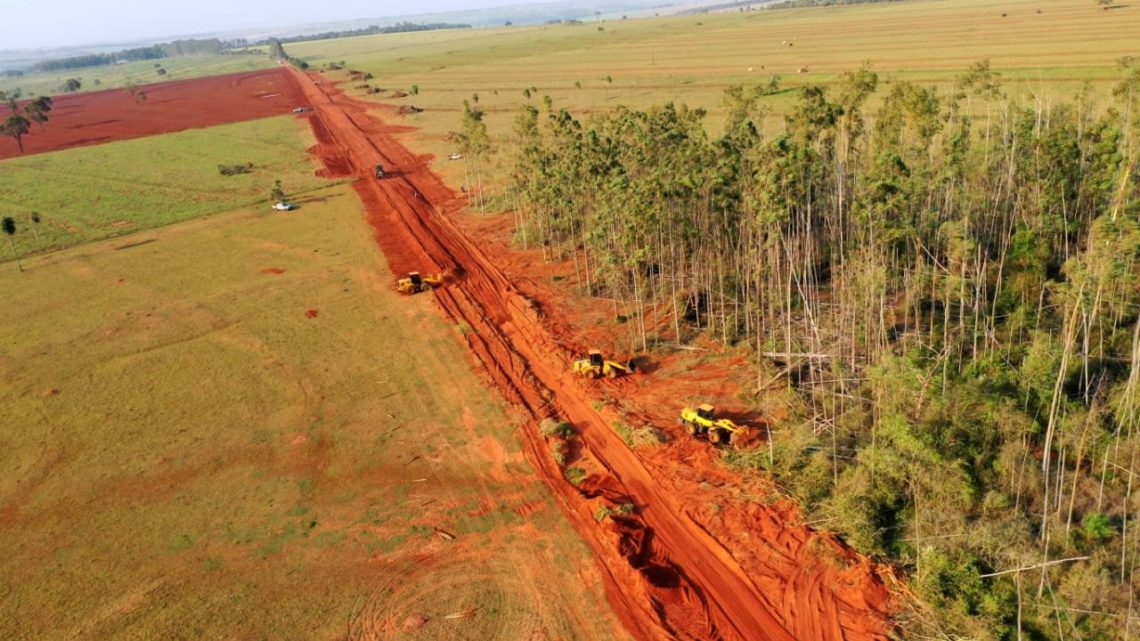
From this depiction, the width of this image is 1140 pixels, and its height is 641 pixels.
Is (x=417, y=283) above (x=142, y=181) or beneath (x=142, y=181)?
beneath

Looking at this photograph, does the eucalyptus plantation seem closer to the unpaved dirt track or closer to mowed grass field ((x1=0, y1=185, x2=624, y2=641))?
the unpaved dirt track

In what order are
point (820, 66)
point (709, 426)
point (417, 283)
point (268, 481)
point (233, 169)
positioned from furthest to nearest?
point (820, 66), point (233, 169), point (417, 283), point (268, 481), point (709, 426)

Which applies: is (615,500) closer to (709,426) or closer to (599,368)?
(709,426)

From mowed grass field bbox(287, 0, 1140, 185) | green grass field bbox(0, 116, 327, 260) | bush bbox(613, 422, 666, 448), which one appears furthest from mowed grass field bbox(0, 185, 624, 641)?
mowed grass field bbox(287, 0, 1140, 185)

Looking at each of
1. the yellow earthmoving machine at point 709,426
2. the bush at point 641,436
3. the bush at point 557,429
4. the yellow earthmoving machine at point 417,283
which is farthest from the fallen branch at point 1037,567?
the yellow earthmoving machine at point 417,283

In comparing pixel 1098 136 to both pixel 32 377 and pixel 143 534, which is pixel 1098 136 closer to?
pixel 143 534

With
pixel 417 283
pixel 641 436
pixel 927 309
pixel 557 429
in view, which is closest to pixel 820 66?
pixel 927 309
